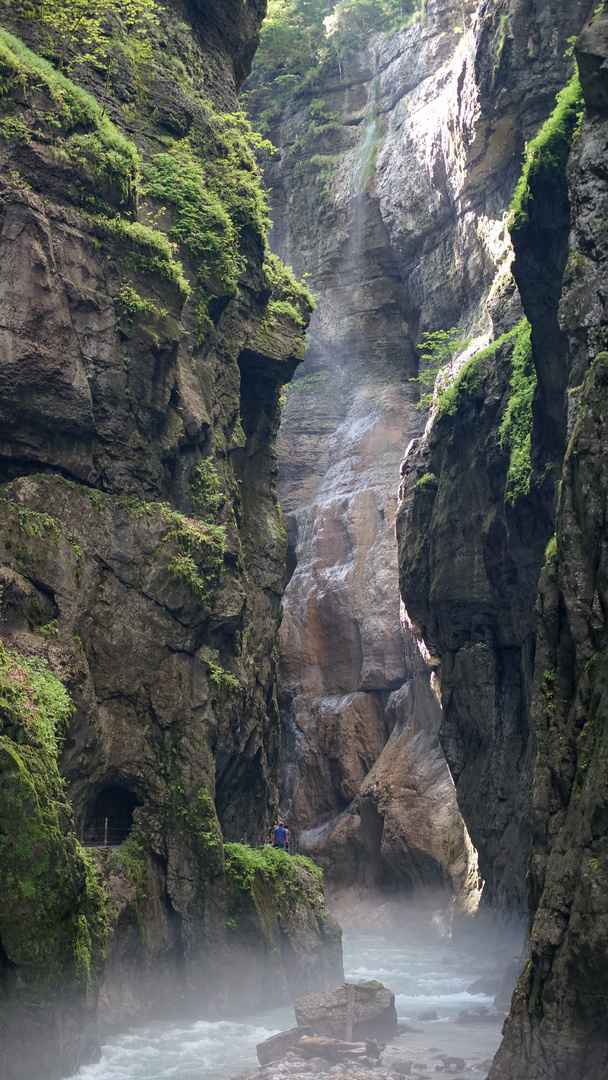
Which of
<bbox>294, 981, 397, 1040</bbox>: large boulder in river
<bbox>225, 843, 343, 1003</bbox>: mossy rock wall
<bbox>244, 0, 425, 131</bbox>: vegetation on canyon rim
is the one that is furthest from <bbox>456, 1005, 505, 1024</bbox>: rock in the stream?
<bbox>244, 0, 425, 131</bbox>: vegetation on canyon rim

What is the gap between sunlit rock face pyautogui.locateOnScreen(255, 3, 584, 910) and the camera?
25.9 meters

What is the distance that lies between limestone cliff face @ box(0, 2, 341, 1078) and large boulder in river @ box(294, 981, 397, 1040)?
2117 mm

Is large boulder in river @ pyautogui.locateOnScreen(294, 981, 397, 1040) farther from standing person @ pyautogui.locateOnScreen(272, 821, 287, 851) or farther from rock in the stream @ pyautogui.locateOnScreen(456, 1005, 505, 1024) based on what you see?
standing person @ pyautogui.locateOnScreen(272, 821, 287, 851)

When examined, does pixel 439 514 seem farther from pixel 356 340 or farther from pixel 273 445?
pixel 356 340

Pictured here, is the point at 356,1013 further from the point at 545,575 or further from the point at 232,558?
the point at 232,558

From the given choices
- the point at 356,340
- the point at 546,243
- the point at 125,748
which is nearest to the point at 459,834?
the point at 125,748

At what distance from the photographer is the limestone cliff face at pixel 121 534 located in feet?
49.9

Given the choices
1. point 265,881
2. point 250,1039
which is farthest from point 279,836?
point 250,1039

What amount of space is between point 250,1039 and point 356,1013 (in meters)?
1.96

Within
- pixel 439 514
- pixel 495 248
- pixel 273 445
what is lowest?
pixel 439 514

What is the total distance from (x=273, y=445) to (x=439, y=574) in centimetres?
577

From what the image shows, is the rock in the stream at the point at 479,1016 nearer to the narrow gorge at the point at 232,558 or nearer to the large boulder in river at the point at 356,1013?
the narrow gorge at the point at 232,558

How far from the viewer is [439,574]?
26.6 m

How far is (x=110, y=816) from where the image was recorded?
726 inches
